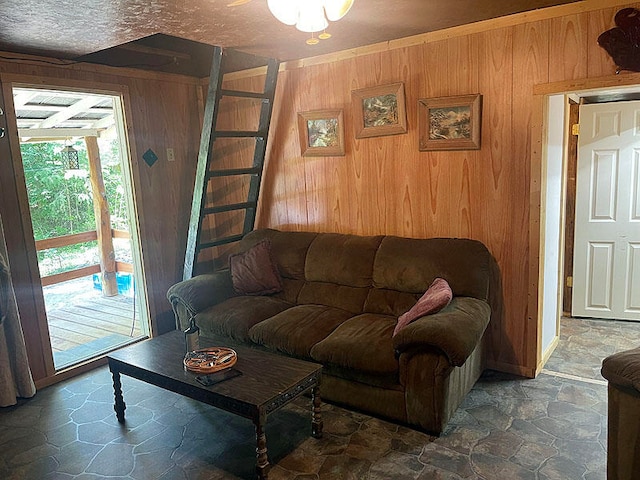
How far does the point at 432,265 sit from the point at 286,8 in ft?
6.13

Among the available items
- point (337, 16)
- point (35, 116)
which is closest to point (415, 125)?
point (337, 16)

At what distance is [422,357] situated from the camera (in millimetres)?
2447

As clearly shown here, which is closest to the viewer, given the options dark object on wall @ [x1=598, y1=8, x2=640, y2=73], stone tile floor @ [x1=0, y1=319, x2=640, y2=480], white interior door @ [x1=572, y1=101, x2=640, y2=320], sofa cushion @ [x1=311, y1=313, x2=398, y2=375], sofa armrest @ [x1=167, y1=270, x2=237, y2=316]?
stone tile floor @ [x1=0, y1=319, x2=640, y2=480]

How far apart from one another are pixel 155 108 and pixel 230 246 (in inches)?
57.4

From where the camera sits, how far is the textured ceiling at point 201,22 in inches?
92.9

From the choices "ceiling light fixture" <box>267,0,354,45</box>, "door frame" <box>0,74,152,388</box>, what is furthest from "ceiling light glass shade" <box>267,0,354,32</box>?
"door frame" <box>0,74,152,388</box>

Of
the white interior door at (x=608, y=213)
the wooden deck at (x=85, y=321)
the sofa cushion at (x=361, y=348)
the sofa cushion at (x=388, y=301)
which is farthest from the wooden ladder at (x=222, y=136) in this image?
the white interior door at (x=608, y=213)

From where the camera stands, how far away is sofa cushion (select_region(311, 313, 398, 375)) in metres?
2.55

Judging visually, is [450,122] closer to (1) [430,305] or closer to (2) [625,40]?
(2) [625,40]

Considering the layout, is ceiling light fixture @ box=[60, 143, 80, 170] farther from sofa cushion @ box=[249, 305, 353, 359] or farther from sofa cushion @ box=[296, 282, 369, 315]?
sofa cushion @ box=[249, 305, 353, 359]

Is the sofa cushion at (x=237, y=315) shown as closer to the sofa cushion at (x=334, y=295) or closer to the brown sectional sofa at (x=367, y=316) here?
the brown sectional sofa at (x=367, y=316)

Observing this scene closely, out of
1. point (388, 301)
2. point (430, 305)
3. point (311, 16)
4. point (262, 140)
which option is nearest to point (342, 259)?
point (388, 301)

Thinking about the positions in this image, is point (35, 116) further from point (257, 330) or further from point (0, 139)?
point (257, 330)

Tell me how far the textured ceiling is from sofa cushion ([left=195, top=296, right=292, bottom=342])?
6.12 feet
